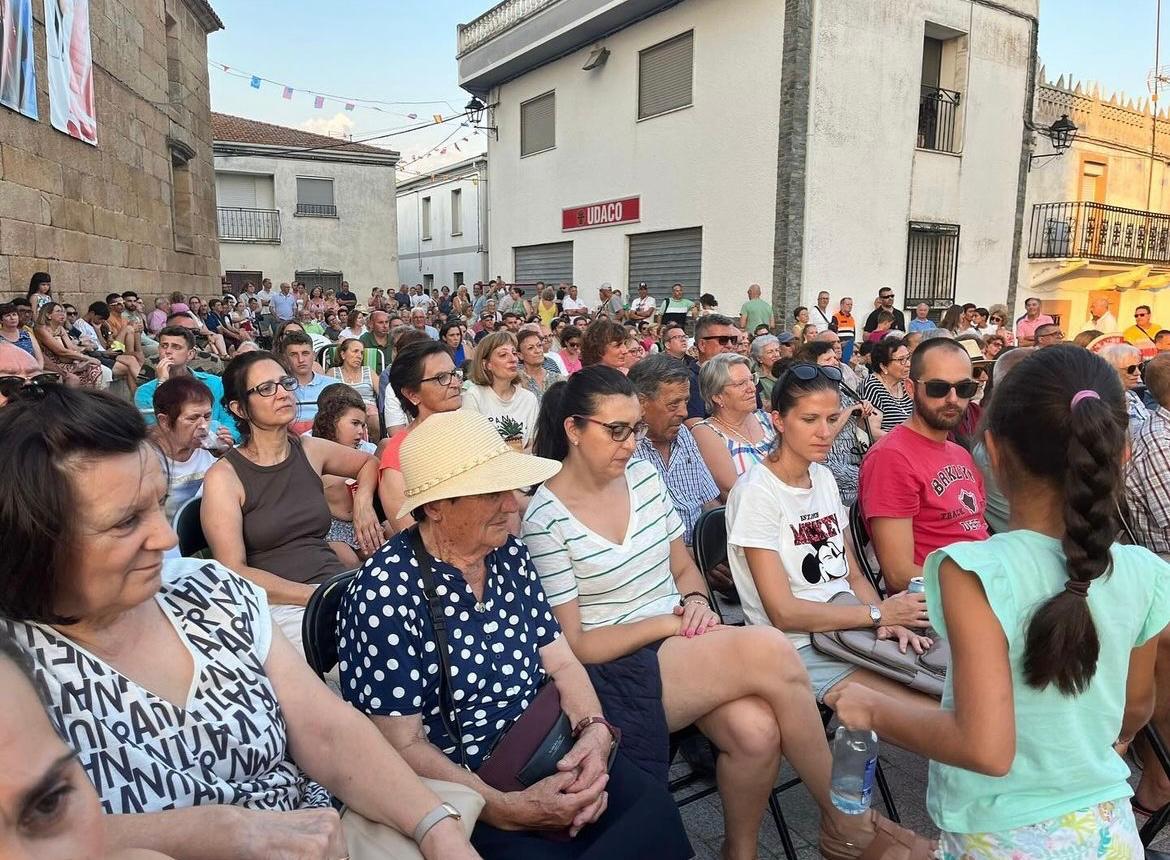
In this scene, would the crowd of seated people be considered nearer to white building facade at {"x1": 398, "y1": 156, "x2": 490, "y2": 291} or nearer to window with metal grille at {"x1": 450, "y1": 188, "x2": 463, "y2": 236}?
white building facade at {"x1": 398, "y1": 156, "x2": 490, "y2": 291}

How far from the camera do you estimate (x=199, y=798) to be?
1498 millimetres

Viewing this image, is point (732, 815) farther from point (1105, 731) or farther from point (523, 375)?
point (523, 375)

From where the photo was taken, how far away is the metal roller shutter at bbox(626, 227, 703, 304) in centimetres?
1557

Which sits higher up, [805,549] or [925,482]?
[925,482]

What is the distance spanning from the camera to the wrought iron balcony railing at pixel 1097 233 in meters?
17.3

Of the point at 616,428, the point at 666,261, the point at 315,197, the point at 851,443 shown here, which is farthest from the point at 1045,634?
the point at 315,197

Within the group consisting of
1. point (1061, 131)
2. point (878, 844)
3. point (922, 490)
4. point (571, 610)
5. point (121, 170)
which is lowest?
point (878, 844)

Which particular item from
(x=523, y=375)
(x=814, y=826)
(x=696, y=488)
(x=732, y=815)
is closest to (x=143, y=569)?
(x=732, y=815)

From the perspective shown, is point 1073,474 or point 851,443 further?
point 851,443

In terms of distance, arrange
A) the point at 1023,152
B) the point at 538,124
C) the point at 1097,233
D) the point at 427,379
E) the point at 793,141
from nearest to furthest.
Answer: the point at 427,379 < the point at 793,141 < the point at 1023,152 < the point at 1097,233 < the point at 538,124

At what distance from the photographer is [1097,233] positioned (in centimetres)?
1788

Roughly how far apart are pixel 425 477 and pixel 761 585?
125cm

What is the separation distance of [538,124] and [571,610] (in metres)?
18.7

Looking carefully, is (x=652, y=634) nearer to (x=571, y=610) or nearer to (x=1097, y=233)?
(x=571, y=610)
